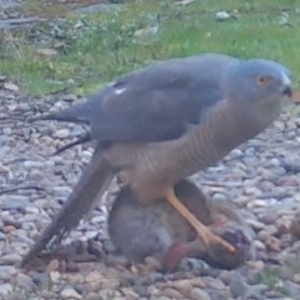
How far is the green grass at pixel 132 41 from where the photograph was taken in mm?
11414

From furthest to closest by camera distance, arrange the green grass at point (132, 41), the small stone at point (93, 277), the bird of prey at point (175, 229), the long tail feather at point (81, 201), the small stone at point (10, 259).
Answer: the green grass at point (132, 41) → the small stone at point (10, 259) → the long tail feather at point (81, 201) → the bird of prey at point (175, 229) → the small stone at point (93, 277)

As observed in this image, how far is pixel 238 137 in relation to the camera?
5922 mm

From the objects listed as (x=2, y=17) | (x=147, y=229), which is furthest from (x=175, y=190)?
(x=2, y=17)

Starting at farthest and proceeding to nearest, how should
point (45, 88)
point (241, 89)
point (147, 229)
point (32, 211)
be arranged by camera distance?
1. point (45, 88)
2. point (32, 211)
3. point (147, 229)
4. point (241, 89)

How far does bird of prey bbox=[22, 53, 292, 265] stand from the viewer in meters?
5.90

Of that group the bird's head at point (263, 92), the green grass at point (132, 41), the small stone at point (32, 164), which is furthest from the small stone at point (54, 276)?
the green grass at point (132, 41)

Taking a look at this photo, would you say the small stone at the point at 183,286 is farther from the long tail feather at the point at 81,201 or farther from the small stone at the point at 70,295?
the long tail feather at the point at 81,201

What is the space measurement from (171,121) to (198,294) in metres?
0.71

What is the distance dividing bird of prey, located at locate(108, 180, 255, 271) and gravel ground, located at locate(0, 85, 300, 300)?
0.06 metres

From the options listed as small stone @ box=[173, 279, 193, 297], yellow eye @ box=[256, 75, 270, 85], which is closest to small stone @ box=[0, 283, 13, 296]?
small stone @ box=[173, 279, 193, 297]

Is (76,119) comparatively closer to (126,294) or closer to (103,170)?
(103,170)

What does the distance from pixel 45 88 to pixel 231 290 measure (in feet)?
16.6

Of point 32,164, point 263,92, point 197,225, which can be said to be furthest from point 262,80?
point 32,164

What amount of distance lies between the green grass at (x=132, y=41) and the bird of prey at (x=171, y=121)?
4384 mm
